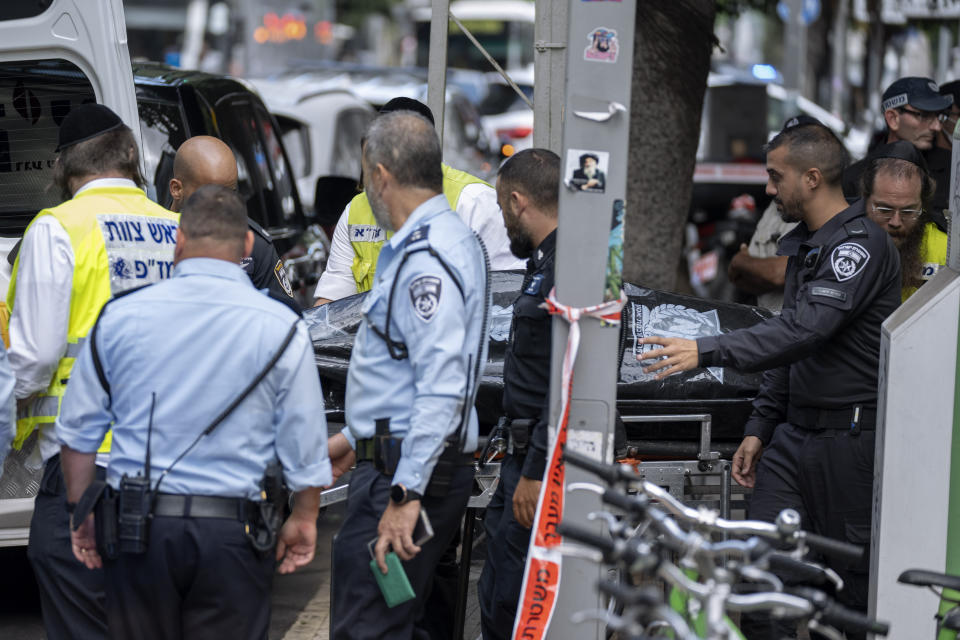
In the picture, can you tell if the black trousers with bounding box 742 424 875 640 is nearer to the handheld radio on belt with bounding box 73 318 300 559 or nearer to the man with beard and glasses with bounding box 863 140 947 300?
the man with beard and glasses with bounding box 863 140 947 300

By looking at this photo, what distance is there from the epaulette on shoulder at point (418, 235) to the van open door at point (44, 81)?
7.81ft

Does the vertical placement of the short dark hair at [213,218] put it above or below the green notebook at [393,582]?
above

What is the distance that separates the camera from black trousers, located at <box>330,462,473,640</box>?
384cm

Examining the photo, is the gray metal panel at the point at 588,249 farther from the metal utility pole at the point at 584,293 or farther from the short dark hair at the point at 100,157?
the short dark hair at the point at 100,157

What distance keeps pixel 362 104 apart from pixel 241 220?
11.5 metres

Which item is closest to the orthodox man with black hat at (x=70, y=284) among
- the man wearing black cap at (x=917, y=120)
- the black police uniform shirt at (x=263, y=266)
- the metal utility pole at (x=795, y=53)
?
the black police uniform shirt at (x=263, y=266)

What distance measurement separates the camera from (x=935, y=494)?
420 cm

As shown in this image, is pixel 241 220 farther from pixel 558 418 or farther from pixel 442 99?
pixel 442 99

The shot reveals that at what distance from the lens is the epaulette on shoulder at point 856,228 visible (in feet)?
14.7

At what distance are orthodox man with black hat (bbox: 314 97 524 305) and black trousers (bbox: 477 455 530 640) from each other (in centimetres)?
162

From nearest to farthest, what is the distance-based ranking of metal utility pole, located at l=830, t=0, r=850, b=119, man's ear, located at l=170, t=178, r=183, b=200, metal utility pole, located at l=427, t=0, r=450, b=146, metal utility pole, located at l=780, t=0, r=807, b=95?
man's ear, located at l=170, t=178, r=183, b=200 → metal utility pole, located at l=427, t=0, r=450, b=146 → metal utility pole, located at l=780, t=0, r=807, b=95 → metal utility pole, located at l=830, t=0, r=850, b=119

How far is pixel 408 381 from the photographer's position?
383cm

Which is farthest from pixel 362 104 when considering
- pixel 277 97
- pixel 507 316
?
pixel 507 316

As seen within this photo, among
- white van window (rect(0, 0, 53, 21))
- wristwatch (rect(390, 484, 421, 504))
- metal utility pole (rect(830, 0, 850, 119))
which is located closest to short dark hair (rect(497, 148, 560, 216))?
wristwatch (rect(390, 484, 421, 504))
